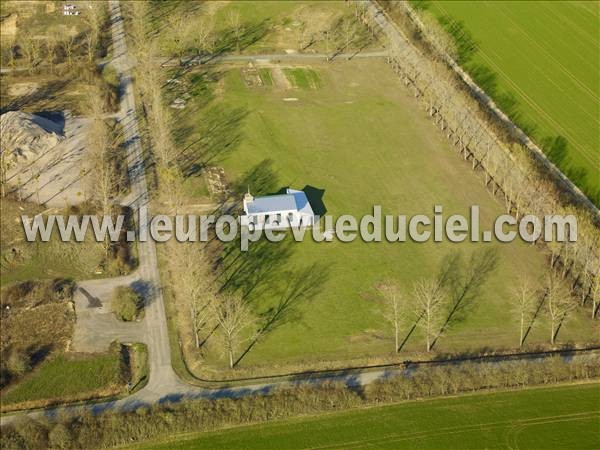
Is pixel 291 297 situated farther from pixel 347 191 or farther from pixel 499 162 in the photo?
pixel 499 162

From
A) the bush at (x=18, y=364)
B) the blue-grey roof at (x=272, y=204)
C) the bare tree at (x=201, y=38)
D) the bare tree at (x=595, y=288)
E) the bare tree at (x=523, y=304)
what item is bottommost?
the bush at (x=18, y=364)

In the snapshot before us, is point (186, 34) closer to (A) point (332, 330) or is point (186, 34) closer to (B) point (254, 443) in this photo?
(A) point (332, 330)

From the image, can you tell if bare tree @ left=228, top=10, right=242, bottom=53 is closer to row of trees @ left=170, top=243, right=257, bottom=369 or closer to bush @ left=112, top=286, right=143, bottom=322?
row of trees @ left=170, top=243, right=257, bottom=369

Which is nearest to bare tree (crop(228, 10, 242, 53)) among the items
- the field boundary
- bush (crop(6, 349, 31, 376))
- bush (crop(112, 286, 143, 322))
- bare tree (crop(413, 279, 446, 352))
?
the field boundary

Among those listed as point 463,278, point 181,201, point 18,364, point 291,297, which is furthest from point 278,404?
point 181,201

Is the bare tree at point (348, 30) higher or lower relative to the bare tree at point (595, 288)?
lower

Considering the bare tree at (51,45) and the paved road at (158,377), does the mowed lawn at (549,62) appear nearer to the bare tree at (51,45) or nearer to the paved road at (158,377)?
the paved road at (158,377)

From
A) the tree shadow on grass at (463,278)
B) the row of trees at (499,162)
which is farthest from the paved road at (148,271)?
the row of trees at (499,162)
